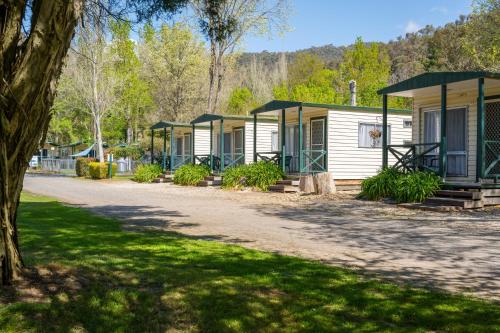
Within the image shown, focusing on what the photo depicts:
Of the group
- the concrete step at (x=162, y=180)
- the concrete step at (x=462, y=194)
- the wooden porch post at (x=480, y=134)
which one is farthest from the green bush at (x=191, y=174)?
the wooden porch post at (x=480, y=134)

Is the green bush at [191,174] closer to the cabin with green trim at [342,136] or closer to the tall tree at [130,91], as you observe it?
the cabin with green trim at [342,136]

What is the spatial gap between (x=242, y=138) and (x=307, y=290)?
72.3 feet

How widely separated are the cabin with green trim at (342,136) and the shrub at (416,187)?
20.6ft

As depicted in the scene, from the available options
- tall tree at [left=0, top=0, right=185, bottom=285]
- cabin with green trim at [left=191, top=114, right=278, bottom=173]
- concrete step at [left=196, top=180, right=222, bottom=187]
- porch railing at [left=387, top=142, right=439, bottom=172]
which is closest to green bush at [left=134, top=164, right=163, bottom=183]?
cabin with green trim at [left=191, top=114, right=278, bottom=173]

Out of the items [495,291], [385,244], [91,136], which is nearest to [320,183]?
[385,244]

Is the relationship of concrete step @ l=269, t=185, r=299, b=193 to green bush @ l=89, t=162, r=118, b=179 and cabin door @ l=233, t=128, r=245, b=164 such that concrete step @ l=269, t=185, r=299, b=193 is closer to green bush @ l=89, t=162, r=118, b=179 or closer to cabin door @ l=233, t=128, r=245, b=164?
cabin door @ l=233, t=128, r=245, b=164

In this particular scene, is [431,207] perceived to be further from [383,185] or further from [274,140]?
[274,140]

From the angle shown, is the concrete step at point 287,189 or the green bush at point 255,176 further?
the green bush at point 255,176

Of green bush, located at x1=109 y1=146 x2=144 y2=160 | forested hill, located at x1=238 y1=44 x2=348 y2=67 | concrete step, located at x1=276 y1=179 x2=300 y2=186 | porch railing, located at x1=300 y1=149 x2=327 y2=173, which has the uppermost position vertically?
forested hill, located at x1=238 y1=44 x2=348 y2=67

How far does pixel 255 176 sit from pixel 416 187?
7.74 m

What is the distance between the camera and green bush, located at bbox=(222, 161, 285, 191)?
1958cm

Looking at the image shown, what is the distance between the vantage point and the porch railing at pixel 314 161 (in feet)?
64.9

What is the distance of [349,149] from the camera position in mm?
20547

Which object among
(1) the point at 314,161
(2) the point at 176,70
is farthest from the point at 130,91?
(1) the point at 314,161
